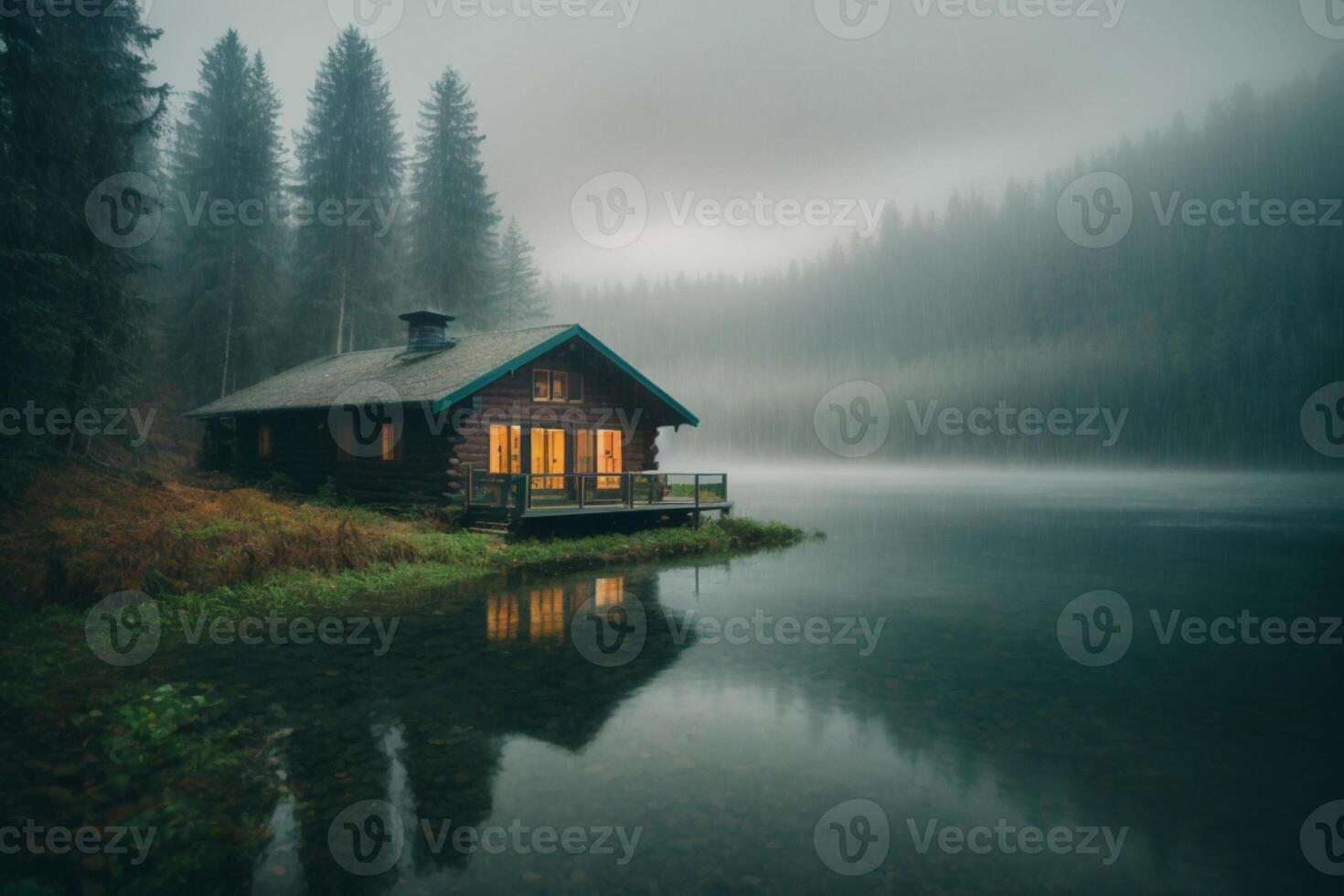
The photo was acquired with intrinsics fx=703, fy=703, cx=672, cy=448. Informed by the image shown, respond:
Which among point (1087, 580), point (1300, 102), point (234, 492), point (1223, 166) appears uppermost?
point (1300, 102)

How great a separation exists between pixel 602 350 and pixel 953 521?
23.7 meters

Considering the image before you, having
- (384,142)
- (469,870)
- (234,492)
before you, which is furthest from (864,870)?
(384,142)

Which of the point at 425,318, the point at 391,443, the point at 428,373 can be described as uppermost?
the point at 425,318

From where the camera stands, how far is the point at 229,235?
3475cm

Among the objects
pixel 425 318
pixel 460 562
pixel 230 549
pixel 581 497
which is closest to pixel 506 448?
pixel 581 497

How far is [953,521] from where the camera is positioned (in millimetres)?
37688

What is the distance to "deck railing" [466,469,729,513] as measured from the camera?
19328 mm

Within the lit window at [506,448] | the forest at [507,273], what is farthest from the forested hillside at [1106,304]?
the lit window at [506,448]

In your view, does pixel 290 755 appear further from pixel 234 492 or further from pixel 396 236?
pixel 396 236

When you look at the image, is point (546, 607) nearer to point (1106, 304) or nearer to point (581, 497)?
point (581, 497)

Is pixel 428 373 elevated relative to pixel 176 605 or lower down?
elevated

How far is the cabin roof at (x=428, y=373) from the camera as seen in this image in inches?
792

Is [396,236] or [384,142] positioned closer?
[384,142]

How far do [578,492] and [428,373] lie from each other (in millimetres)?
6195
